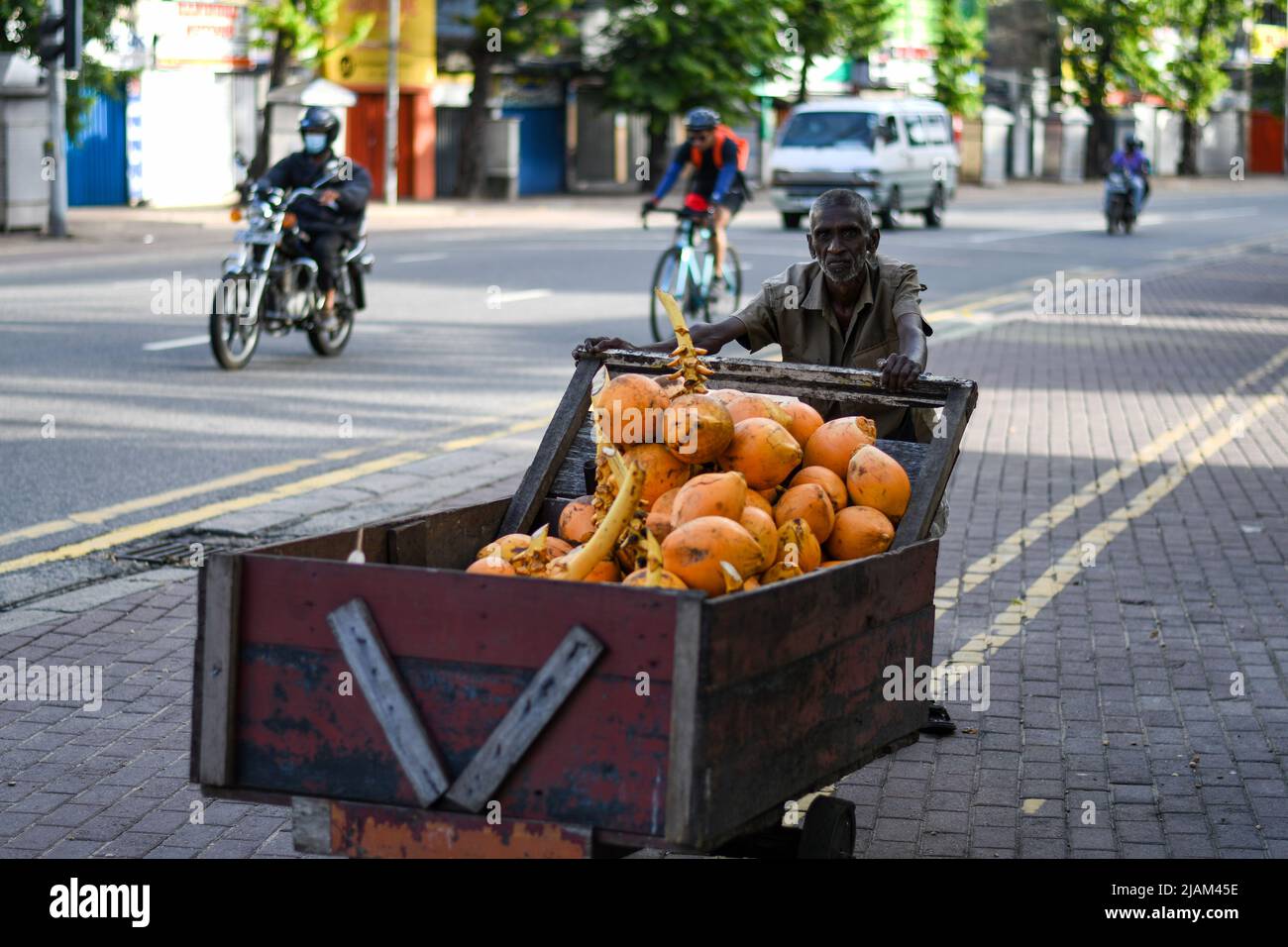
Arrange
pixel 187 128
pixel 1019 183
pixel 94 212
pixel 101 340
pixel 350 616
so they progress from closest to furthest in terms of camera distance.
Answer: pixel 350 616
pixel 101 340
pixel 94 212
pixel 187 128
pixel 1019 183

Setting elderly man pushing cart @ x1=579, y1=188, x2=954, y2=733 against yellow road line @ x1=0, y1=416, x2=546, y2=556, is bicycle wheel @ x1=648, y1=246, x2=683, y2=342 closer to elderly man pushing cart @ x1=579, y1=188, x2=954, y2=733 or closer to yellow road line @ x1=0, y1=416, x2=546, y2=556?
yellow road line @ x1=0, y1=416, x2=546, y2=556

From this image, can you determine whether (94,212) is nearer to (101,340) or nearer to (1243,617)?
(101,340)

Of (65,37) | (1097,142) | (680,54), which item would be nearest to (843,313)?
(65,37)

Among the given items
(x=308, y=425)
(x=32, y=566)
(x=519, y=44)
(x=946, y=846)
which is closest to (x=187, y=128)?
(x=519, y=44)

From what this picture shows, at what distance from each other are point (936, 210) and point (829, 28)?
1690 centimetres

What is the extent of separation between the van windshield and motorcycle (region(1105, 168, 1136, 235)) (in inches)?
169

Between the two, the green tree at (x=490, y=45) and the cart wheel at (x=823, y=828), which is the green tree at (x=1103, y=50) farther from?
the cart wheel at (x=823, y=828)

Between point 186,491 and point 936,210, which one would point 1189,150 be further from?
point 186,491

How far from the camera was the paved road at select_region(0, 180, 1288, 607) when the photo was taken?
30.3 feet

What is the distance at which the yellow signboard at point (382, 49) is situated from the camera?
→ 39.6 meters

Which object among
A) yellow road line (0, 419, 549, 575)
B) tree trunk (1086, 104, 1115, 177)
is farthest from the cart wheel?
tree trunk (1086, 104, 1115, 177)

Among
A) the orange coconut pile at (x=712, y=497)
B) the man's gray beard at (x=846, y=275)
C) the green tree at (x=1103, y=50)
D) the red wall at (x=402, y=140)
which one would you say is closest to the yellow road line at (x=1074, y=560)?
the man's gray beard at (x=846, y=275)

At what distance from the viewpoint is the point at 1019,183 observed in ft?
213
